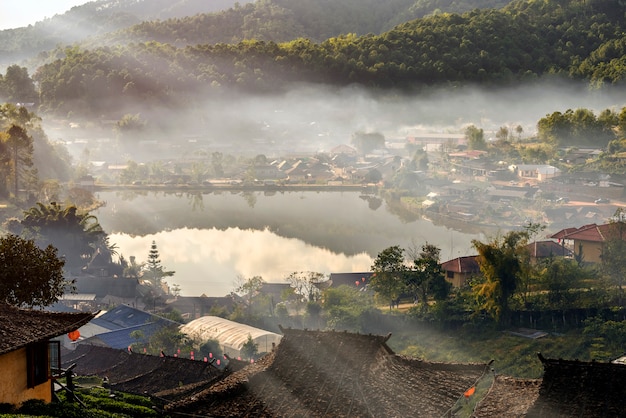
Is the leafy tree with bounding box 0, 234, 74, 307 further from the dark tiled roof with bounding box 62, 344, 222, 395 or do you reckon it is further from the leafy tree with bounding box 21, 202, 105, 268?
the leafy tree with bounding box 21, 202, 105, 268

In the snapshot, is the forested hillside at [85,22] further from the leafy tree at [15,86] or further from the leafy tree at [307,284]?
the leafy tree at [307,284]

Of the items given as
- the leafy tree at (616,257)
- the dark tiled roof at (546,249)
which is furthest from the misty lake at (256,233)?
the leafy tree at (616,257)

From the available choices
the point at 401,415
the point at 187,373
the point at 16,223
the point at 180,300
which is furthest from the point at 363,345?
the point at 16,223

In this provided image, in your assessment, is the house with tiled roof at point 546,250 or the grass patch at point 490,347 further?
the house with tiled roof at point 546,250

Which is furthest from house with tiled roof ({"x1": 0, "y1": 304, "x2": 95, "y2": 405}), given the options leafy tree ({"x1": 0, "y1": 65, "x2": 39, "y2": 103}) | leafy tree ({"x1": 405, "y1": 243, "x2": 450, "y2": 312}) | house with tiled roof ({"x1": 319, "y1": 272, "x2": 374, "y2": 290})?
leafy tree ({"x1": 0, "y1": 65, "x2": 39, "y2": 103})

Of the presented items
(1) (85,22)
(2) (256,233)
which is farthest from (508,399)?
(1) (85,22)
